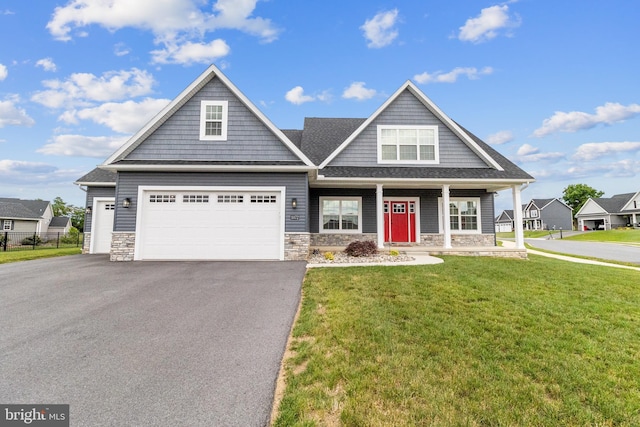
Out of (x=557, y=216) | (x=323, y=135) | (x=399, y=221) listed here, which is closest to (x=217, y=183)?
(x=323, y=135)

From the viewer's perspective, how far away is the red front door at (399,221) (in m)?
13.8

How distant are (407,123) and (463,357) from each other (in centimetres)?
1184

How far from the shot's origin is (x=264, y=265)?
9398 mm

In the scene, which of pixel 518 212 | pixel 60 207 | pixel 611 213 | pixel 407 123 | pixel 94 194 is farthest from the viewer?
pixel 60 207

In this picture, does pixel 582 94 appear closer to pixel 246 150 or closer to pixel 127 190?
pixel 246 150

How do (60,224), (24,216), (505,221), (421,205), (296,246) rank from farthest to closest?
(505,221)
(60,224)
(24,216)
(421,205)
(296,246)

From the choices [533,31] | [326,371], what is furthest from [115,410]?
[533,31]

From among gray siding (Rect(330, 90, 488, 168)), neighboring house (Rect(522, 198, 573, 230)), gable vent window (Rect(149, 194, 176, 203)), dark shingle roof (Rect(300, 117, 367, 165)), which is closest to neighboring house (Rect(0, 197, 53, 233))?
gable vent window (Rect(149, 194, 176, 203))

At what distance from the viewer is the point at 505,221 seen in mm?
68875

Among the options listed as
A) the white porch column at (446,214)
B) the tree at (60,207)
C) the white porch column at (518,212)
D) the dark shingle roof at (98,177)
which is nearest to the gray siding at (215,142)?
the dark shingle roof at (98,177)

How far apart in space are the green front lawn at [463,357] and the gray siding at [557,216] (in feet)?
214

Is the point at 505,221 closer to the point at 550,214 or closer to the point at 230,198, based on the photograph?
the point at 550,214

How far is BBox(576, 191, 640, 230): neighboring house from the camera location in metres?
46.9

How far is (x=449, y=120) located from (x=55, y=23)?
18.1 m
